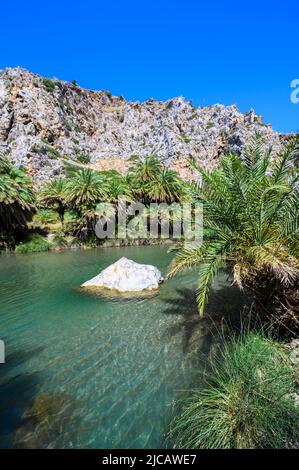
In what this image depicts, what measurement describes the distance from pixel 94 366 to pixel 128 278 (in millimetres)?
6884

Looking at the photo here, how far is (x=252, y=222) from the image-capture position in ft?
25.6

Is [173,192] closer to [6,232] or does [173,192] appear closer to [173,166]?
[6,232]

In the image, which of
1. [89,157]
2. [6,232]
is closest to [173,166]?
[89,157]

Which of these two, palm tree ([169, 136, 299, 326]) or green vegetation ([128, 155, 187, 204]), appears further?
green vegetation ([128, 155, 187, 204])

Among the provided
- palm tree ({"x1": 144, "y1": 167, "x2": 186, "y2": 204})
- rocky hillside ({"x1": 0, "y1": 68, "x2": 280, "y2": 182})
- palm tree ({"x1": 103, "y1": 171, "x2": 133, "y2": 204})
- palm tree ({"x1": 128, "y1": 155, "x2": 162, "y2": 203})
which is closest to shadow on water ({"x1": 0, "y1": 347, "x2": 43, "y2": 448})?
palm tree ({"x1": 103, "y1": 171, "x2": 133, "y2": 204})

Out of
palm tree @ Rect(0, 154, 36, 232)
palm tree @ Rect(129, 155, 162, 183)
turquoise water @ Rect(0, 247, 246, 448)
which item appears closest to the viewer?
turquoise water @ Rect(0, 247, 246, 448)

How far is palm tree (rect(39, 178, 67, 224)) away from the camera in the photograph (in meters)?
37.5

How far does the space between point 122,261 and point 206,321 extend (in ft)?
20.3

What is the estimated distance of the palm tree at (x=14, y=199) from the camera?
29.7m

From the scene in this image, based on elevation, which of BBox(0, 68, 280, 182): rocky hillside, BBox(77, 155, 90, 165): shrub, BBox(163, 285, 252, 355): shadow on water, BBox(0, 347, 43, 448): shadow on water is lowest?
BBox(0, 347, 43, 448): shadow on water

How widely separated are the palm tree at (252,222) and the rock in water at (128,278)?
556 centimetres

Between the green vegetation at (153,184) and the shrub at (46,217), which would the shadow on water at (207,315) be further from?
the green vegetation at (153,184)

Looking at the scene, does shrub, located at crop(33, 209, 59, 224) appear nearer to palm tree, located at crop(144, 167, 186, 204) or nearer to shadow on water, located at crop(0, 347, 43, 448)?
palm tree, located at crop(144, 167, 186, 204)

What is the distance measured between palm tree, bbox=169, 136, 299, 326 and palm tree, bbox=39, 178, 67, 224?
3062 cm
